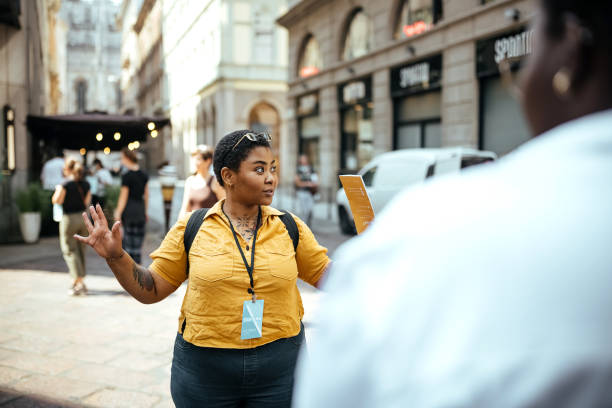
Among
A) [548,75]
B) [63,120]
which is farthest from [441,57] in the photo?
[548,75]

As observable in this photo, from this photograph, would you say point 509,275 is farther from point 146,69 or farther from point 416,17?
point 146,69

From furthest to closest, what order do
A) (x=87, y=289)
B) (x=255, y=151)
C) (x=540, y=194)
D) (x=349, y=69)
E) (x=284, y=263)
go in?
(x=349, y=69) → (x=87, y=289) → (x=255, y=151) → (x=284, y=263) → (x=540, y=194)

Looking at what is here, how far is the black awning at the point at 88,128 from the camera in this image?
542 inches

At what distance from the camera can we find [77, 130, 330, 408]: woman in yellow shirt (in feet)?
7.18

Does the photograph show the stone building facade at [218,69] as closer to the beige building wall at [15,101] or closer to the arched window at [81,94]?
the beige building wall at [15,101]

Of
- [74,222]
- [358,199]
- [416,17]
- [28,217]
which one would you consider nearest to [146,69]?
[416,17]

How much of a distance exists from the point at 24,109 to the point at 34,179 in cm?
229

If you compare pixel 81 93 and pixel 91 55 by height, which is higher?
pixel 91 55

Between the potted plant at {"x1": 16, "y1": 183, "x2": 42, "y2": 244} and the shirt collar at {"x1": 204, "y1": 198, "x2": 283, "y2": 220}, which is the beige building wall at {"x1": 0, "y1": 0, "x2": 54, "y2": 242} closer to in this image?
the potted plant at {"x1": 16, "y1": 183, "x2": 42, "y2": 244}

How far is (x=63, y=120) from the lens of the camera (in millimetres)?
13891

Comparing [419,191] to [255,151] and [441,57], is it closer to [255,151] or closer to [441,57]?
[255,151]

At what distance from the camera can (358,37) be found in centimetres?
2050

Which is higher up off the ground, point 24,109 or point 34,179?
point 24,109

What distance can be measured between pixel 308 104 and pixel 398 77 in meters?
6.94
